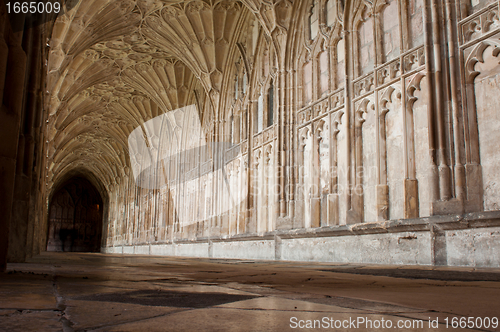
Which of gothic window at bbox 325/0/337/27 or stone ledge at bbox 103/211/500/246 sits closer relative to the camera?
stone ledge at bbox 103/211/500/246

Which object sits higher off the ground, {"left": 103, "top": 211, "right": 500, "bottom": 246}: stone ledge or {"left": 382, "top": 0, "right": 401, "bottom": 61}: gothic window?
{"left": 382, "top": 0, "right": 401, "bottom": 61}: gothic window

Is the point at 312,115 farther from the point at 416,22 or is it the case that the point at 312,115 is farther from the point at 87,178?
the point at 87,178

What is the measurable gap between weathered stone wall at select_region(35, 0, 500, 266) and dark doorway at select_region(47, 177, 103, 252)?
2518 centimetres

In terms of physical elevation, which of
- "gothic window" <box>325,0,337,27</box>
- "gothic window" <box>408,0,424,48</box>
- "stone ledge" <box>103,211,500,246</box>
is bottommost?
"stone ledge" <box>103,211,500,246</box>

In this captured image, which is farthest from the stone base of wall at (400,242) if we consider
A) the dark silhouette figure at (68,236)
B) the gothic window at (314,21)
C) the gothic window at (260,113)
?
the dark silhouette figure at (68,236)

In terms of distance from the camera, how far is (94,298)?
5.08ft

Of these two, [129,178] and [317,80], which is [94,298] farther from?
[129,178]

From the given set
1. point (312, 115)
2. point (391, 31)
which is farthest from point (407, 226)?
point (312, 115)

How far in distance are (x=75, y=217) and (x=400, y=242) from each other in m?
44.1

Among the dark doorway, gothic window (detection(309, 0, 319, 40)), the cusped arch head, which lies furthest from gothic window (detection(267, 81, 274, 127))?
the dark doorway

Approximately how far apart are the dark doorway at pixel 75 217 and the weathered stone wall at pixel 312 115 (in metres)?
25.2

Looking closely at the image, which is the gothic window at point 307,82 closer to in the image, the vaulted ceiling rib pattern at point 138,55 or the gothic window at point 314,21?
the gothic window at point 314,21

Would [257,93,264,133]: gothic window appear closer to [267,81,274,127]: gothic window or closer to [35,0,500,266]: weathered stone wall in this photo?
[35,0,500,266]: weathered stone wall

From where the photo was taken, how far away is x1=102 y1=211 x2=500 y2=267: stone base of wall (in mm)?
5277
